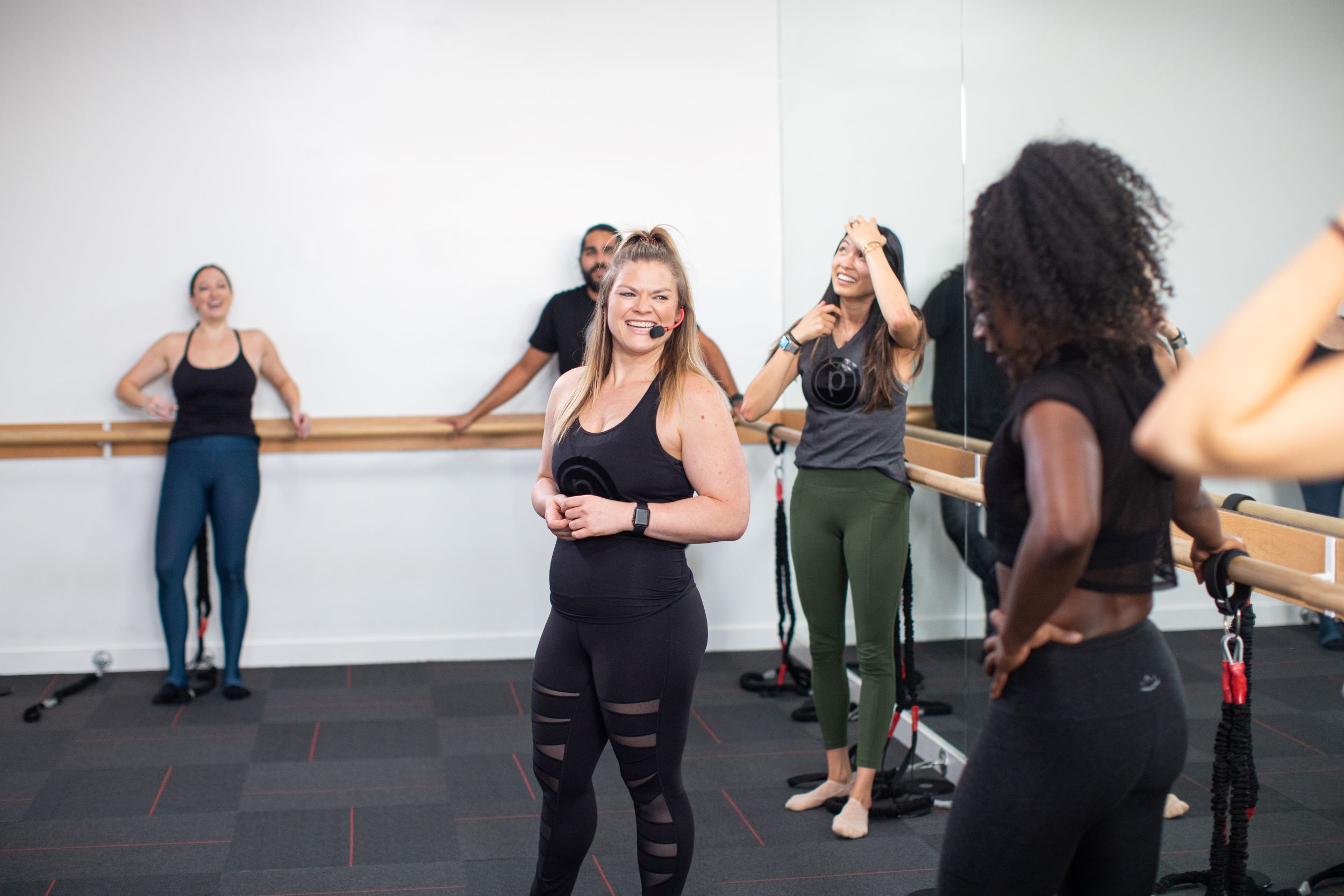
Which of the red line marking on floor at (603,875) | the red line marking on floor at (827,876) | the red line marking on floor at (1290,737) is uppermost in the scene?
the red line marking on floor at (1290,737)

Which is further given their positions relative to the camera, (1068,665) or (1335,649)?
(1335,649)

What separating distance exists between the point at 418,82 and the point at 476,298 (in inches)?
34.6

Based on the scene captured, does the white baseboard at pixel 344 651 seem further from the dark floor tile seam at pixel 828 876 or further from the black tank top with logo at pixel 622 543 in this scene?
the black tank top with logo at pixel 622 543

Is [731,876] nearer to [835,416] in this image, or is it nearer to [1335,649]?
[835,416]

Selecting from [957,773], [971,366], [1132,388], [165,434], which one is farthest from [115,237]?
[1132,388]

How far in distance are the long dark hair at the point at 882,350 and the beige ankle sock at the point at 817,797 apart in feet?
3.40

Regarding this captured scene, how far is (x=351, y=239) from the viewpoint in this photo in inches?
173

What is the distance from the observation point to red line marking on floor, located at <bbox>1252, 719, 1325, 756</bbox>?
1.95 m

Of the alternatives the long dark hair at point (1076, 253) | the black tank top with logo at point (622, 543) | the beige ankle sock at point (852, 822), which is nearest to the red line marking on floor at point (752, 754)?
the beige ankle sock at point (852, 822)

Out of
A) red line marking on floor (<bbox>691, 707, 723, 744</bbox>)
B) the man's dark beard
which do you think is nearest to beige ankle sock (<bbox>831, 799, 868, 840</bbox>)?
red line marking on floor (<bbox>691, 707, 723, 744</bbox>)

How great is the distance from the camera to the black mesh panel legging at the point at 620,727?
193cm

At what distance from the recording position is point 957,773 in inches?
124

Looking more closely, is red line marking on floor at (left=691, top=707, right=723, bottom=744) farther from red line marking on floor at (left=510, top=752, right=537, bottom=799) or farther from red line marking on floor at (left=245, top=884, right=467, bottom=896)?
→ red line marking on floor at (left=245, top=884, right=467, bottom=896)

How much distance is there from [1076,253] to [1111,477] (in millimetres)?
245
